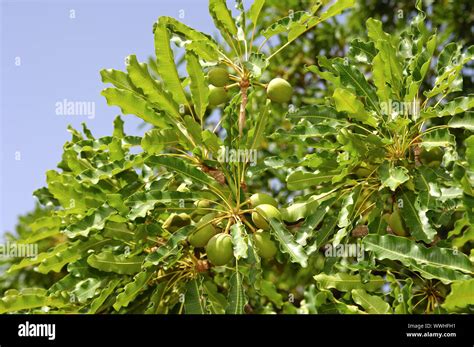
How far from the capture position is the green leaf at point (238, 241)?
3004 millimetres

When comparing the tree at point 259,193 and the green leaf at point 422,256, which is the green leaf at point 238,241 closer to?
the tree at point 259,193

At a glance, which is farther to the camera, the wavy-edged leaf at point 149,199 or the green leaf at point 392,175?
the wavy-edged leaf at point 149,199

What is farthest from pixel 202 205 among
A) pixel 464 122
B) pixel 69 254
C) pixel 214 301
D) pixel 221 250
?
pixel 464 122

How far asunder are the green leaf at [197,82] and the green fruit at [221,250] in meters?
0.76

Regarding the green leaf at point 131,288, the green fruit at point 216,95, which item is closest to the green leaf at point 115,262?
the green leaf at point 131,288

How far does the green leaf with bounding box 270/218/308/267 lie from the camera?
300cm

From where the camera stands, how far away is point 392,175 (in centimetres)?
306

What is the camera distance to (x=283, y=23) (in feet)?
11.6

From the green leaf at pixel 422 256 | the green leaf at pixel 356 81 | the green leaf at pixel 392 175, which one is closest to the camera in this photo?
the green leaf at pixel 422 256

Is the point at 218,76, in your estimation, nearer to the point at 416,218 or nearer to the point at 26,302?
the point at 416,218
